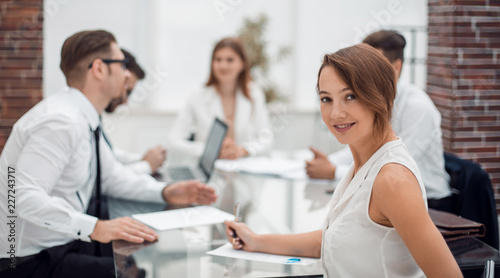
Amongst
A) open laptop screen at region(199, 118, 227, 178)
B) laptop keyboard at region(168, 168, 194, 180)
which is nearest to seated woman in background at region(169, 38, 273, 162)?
laptop keyboard at region(168, 168, 194, 180)

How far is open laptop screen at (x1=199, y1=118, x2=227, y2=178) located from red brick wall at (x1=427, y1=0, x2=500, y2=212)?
1.62 meters

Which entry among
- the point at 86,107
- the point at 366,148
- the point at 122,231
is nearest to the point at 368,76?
the point at 366,148

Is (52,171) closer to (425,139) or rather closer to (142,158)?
(142,158)

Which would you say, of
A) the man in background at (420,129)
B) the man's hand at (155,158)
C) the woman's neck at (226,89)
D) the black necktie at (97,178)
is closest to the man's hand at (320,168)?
the man in background at (420,129)

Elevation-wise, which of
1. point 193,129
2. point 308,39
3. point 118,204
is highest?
point 308,39

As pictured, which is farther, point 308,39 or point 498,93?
point 308,39

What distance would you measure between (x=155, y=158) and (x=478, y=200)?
69.3 inches

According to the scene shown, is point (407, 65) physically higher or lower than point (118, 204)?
higher

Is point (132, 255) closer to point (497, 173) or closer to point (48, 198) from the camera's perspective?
point (48, 198)

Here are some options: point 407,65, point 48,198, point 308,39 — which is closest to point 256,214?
point 48,198

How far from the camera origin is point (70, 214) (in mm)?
1905

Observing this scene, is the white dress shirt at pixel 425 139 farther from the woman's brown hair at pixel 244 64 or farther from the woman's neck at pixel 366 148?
the woman's brown hair at pixel 244 64

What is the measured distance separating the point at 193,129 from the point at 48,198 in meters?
1.97

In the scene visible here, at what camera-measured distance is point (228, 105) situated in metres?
4.01
